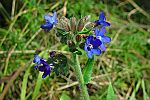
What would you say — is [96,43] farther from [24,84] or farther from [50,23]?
[24,84]

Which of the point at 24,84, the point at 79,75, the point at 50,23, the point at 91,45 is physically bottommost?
the point at 24,84

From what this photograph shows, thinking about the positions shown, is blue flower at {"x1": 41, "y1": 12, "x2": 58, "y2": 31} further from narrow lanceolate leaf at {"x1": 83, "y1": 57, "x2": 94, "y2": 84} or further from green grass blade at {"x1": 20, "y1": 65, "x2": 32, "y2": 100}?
green grass blade at {"x1": 20, "y1": 65, "x2": 32, "y2": 100}

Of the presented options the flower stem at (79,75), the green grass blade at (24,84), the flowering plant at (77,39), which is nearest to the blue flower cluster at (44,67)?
the flowering plant at (77,39)

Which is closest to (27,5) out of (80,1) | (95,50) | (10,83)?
(80,1)

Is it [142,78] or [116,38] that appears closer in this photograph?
[142,78]

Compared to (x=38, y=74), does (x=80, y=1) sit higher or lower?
higher

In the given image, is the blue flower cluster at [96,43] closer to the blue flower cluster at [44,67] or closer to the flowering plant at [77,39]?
the flowering plant at [77,39]

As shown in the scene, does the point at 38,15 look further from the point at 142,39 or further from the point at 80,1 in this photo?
the point at 142,39

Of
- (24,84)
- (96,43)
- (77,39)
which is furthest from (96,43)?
(24,84)
